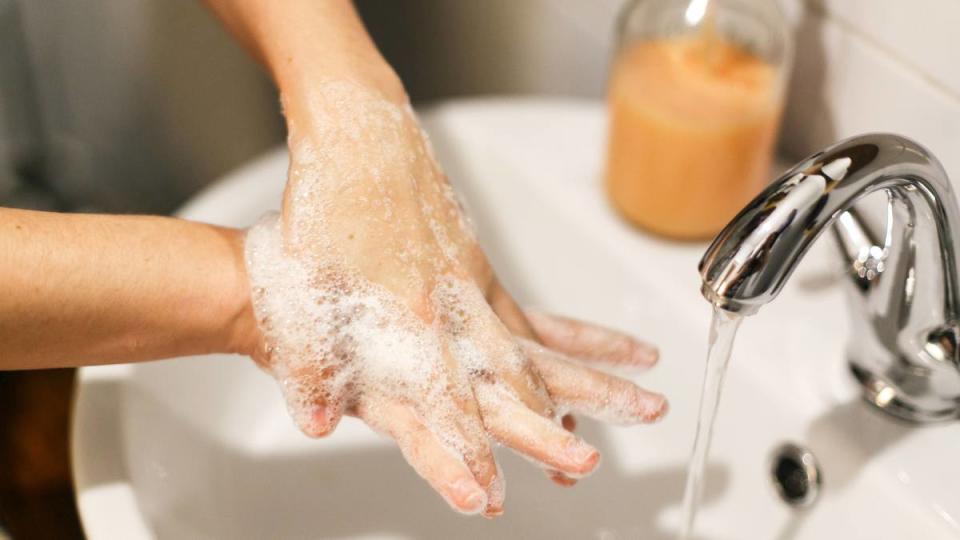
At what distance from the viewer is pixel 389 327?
0.47 meters

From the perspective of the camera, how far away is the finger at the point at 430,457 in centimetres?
41

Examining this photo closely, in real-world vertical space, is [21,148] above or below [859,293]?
below

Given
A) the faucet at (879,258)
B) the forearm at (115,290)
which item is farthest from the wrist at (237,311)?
the faucet at (879,258)

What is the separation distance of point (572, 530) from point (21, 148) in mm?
771

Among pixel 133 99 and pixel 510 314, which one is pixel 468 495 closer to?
pixel 510 314

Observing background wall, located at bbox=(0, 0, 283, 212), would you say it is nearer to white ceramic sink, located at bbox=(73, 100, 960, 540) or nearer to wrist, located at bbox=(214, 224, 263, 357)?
white ceramic sink, located at bbox=(73, 100, 960, 540)

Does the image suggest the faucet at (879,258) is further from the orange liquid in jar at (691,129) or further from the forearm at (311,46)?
the forearm at (311,46)

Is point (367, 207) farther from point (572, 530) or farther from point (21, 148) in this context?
point (21, 148)

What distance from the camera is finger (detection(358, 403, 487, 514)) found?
0.41m

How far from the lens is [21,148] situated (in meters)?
1.05

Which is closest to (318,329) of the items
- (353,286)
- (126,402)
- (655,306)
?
(353,286)

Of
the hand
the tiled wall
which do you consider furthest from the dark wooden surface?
the tiled wall

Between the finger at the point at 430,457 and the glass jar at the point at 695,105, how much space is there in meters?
0.27

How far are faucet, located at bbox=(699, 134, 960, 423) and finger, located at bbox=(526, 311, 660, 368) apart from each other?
12 centimetres
